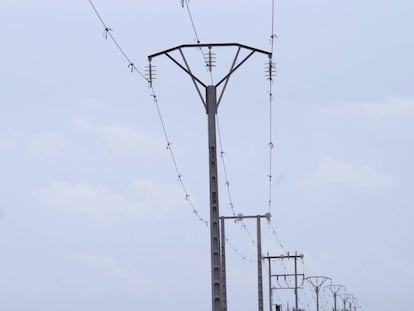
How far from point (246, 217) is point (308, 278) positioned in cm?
5392

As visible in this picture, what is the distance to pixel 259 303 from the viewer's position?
78.6m

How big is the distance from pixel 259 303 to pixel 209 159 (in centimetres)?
3613

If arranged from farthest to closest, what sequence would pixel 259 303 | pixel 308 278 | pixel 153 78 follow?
pixel 308 278 → pixel 259 303 → pixel 153 78

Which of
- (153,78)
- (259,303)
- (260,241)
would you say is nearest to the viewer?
(153,78)

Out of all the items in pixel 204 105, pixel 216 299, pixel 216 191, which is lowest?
pixel 216 299

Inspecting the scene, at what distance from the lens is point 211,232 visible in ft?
142

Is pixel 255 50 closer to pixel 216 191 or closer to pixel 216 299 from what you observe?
pixel 216 191

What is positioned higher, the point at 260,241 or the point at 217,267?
the point at 260,241

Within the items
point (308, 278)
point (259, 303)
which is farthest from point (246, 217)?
point (308, 278)

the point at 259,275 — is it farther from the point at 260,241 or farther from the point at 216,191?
the point at 216,191

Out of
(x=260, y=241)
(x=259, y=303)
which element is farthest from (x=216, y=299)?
(x=260, y=241)

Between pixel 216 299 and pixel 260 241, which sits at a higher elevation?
pixel 260 241

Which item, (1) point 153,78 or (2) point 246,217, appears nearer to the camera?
(1) point 153,78

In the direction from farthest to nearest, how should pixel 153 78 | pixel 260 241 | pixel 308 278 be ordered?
pixel 308 278 → pixel 260 241 → pixel 153 78
